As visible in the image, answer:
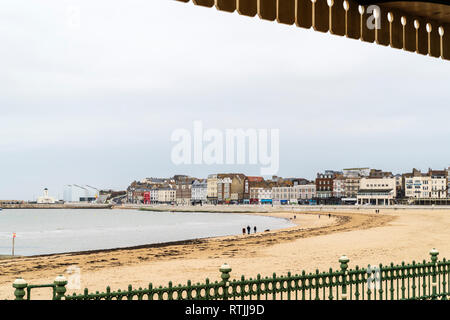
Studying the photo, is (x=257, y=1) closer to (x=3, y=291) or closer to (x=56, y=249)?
(x=3, y=291)

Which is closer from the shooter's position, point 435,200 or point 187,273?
point 187,273

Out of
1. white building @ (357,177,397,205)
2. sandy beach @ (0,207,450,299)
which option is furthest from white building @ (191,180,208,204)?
sandy beach @ (0,207,450,299)

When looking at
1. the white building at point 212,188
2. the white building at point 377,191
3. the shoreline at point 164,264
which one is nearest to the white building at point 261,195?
the white building at point 212,188

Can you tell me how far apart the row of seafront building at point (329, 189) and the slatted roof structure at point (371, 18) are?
417 ft

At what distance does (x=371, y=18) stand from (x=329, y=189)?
5839 inches

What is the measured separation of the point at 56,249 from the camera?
156 ft

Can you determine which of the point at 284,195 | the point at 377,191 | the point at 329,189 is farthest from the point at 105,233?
the point at 284,195

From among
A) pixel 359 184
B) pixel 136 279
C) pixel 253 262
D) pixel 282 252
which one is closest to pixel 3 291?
pixel 136 279

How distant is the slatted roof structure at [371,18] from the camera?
3.78 m

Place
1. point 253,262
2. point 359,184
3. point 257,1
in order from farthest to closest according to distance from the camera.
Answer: point 359,184 → point 253,262 → point 257,1

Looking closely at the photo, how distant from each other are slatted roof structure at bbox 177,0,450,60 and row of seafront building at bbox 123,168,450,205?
126994 mm

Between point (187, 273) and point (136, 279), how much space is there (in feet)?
8.91
